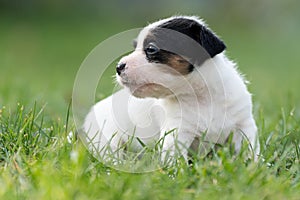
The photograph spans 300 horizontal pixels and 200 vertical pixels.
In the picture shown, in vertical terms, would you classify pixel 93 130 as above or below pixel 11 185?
below

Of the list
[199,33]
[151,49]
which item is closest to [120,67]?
[151,49]

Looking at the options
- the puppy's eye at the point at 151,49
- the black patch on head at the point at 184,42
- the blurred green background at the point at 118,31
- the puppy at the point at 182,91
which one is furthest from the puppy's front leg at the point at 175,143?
the blurred green background at the point at 118,31

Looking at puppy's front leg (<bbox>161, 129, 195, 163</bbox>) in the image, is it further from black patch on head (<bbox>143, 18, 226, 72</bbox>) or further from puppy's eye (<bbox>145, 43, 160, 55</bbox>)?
puppy's eye (<bbox>145, 43, 160, 55</bbox>)

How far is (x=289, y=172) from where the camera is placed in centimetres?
391

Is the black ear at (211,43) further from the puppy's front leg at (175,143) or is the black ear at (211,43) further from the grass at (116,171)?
the grass at (116,171)

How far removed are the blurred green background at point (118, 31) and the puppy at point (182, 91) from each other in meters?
4.03

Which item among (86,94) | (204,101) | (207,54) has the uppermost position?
(207,54)

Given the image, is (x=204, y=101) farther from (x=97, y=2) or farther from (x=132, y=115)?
(x=97, y=2)

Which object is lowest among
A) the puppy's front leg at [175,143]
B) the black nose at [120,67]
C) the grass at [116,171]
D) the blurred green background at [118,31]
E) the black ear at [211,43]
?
the blurred green background at [118,31]

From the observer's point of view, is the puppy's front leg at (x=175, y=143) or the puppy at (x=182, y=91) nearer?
the puppy's front leg at (x=175, y=143)

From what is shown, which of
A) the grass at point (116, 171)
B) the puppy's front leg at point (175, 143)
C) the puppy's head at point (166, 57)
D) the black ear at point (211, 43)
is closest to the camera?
the grass at point (116, 171)

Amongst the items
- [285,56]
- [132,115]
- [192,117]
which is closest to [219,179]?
[192,117]

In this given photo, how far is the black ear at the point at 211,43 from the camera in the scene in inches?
177

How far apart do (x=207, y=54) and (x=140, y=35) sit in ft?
1.80
